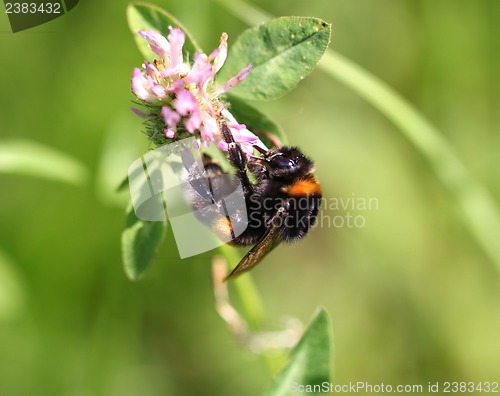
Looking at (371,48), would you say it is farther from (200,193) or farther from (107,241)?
(200,193)

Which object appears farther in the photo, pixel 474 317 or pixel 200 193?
pixel 474 317

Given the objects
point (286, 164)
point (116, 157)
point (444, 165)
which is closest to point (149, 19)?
point (286, 164)

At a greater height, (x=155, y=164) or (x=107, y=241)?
(x=155, y=164)

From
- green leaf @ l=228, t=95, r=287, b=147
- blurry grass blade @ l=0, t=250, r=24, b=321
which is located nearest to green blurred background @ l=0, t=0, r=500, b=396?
blurry grass blade @ l=0, t=250, r=24, b=321

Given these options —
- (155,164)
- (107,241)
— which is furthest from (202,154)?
(107,241)

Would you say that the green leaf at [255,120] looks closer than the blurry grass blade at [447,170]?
Yes

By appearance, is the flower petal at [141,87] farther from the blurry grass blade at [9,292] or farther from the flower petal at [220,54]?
the blurry grass blade at [9,292]

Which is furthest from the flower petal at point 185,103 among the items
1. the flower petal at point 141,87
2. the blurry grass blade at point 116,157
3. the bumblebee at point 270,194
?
the blurry grass blade at point 116,157
